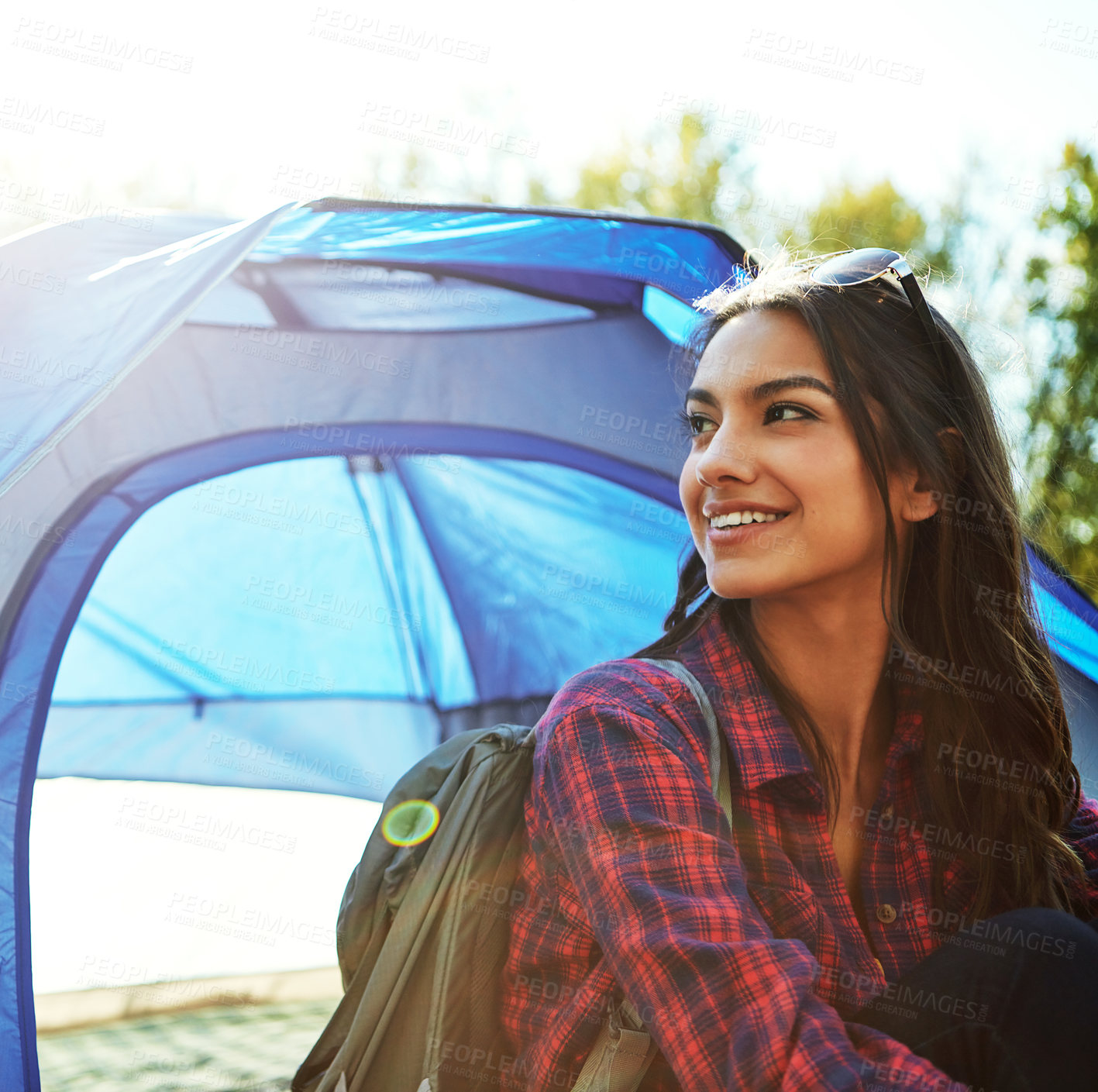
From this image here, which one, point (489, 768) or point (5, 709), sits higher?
point (489, 768)

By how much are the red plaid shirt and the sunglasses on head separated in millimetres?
459

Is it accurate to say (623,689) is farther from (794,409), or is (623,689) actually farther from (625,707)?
(794,409)

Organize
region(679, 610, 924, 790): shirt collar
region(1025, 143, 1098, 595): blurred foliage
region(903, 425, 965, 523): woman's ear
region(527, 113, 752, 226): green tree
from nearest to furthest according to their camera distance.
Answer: region(679, 610, 924, 790): shirt collar
region(903, 425, 965, 523): woman's ear
region(1025, 143, 1098, 595): blurred foliage
region(527, 113, 752, 226): green tree

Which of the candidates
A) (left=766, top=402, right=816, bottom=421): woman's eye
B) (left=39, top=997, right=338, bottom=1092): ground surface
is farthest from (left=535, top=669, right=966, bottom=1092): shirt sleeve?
(left=39, top=997, right=338, bottom=1092): ground surface

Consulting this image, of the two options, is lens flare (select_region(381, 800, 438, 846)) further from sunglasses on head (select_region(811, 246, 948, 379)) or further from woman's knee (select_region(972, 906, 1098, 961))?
sunglasses on head (select_region(811, 246, 948, 379))

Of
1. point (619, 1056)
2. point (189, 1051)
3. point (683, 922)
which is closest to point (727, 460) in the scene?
point (683, 922)

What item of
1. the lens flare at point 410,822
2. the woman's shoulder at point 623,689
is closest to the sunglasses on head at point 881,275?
the woman's shoulder at point 623,689

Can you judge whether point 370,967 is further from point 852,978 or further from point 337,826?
point 337,826

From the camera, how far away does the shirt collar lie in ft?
3.76

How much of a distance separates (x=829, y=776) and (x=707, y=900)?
1.43 feet

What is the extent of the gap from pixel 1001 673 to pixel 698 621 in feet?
1.37

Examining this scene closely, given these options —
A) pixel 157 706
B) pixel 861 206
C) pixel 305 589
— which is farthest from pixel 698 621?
pixel 861 206

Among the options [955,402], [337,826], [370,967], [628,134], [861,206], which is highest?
[628,134]

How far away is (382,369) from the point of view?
184cm
